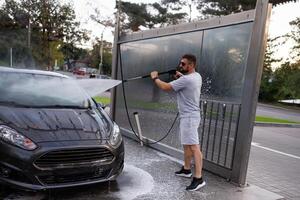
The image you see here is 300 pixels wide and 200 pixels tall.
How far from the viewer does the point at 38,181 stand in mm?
3865

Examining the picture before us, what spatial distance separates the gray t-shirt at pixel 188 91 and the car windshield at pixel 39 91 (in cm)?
137

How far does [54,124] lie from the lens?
429 cm

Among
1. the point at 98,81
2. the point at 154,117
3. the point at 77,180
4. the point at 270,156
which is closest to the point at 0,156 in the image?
the point at 77,180

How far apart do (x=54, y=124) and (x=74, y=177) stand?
0.68 m

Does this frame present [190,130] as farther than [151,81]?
No

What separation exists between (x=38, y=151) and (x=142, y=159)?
2.81m

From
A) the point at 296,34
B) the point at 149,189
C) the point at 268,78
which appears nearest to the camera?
the point at 149,189

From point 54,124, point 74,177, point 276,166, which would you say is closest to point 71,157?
point 74,177

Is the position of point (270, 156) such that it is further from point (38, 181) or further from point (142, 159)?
point (38, 181)

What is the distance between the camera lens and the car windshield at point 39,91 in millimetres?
4738

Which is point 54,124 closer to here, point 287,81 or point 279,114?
point 279,114

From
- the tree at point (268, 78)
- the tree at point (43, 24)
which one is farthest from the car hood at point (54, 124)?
the tree at point (268, 78)

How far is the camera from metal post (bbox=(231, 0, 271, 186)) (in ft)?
16.3

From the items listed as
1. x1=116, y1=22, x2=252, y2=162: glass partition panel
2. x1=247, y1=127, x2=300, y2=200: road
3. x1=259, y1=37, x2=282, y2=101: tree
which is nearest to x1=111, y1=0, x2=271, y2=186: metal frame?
x1=116, y1=22, x2=252, y2=162: glass partition panel
